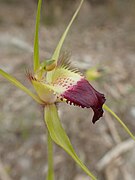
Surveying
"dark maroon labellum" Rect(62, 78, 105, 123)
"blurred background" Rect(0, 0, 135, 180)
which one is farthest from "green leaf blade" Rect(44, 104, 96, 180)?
"blurred background" Rect(0, 0, 135, 180)

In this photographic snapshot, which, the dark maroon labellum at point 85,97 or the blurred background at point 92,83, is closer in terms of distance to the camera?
the dark maroon labellum at point 85,97

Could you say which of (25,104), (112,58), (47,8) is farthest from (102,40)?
(25,104)

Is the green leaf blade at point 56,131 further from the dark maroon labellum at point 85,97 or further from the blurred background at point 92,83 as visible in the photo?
the blurred background at point 92,83

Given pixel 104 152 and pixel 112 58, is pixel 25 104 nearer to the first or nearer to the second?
pixel 104 152

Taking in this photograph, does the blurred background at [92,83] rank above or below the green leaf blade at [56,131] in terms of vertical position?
below

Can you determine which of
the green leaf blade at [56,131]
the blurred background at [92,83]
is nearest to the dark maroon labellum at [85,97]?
the green leaf blade at [56,131]

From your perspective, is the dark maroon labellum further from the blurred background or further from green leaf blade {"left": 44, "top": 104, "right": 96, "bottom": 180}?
the blurred background
